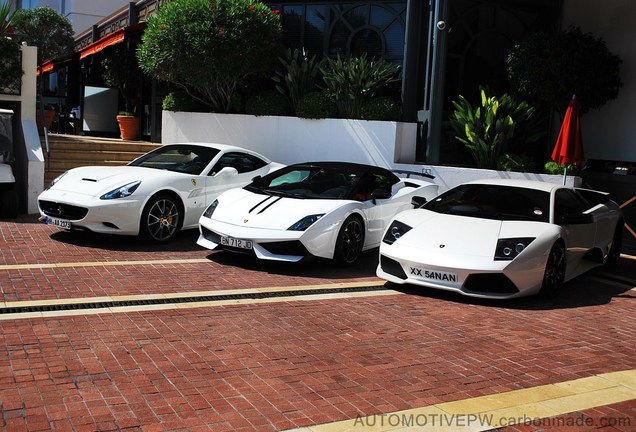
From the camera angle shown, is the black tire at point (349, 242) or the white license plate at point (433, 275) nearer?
the white license plate at point (433, 275)

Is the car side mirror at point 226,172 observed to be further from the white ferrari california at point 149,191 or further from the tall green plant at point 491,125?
the tall green plant at point 491,125

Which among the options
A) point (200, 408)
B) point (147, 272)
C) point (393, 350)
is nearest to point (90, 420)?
point (200, 408)

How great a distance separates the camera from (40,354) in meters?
4.99

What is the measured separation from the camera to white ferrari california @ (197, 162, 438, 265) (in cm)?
823

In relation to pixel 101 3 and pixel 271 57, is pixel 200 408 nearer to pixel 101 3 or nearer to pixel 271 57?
pixel 271 57

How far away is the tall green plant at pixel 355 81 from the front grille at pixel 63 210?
7.13m

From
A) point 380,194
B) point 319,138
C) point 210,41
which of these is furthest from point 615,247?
point 210,41

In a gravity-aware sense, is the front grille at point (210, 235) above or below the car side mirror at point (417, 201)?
below

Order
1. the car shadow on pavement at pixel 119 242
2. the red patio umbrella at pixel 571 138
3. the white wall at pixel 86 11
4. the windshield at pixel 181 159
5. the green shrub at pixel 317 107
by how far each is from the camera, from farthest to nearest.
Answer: the white wall at pixel 86 11 < the green shrub at pixel 317 107 < the red patio umbrella at pixel 571 138 < the windshield at pixel 181 159 < the car shadow on pavement at pixel 119 242

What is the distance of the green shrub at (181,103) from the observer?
56.6 ft

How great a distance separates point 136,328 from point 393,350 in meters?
2.03

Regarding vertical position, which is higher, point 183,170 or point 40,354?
point 183,170

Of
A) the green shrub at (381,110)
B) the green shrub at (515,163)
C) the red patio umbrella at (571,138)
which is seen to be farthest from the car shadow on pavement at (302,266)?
the green shrub at (381,110)

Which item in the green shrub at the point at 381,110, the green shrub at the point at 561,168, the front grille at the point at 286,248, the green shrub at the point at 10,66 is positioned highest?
the green shrub at the point at 10,66
